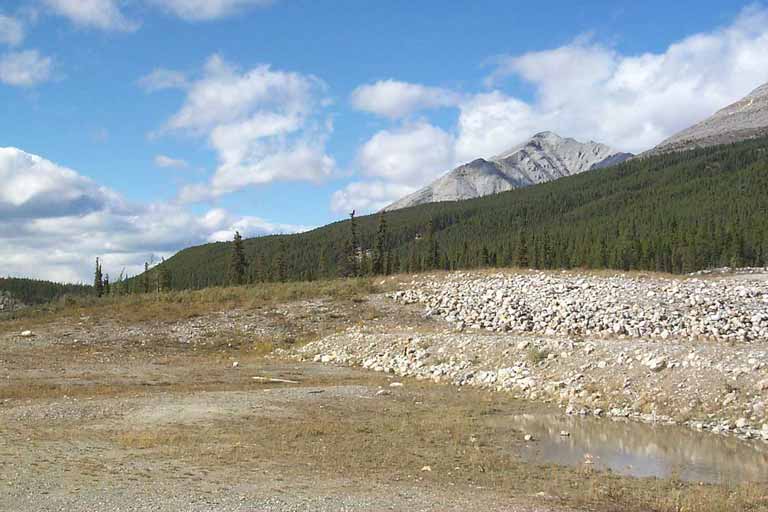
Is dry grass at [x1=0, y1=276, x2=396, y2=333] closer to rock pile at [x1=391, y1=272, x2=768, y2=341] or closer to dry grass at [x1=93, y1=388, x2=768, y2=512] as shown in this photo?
rock pile at [x1=391, y1=272, x2=768, y2=341]

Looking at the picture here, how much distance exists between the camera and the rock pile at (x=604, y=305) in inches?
1189

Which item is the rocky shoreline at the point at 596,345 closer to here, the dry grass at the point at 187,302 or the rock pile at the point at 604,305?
the rock pile at the point at 604,305

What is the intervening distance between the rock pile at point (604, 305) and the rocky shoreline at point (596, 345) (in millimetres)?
80

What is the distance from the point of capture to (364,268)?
118m

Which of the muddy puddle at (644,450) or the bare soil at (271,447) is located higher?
the bare soil at (271,447)

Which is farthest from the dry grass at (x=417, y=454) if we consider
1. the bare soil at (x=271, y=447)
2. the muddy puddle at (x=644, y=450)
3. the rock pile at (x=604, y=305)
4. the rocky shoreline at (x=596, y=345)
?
the rock pile at (x=604, y=305)

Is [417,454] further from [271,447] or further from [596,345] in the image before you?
[596,345]

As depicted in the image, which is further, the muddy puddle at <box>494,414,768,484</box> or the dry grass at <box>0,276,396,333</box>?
the dry grass at <box>0,276,396,333</box>

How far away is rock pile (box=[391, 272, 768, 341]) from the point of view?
30203mm

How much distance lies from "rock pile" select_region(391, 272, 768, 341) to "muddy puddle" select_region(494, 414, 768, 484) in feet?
41.2

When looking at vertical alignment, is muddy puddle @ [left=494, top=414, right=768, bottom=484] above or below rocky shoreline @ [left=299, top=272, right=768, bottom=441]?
below

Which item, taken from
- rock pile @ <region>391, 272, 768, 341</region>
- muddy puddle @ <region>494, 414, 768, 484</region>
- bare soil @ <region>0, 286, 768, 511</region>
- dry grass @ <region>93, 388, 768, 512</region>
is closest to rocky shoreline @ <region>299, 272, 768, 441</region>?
rock pile @ <region>391, 272, 768, 341</region>

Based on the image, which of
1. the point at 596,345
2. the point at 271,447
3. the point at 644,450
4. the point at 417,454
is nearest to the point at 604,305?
the point at 596,345

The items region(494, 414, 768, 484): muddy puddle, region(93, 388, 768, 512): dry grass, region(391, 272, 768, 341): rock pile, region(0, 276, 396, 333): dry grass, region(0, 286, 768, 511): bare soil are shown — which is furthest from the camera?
region(0, 276, 396, 333): dry grass
